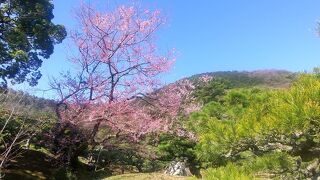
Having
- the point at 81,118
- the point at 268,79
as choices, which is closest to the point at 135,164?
the point at 81,118

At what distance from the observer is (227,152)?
2750mm

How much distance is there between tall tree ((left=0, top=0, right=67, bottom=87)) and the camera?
1080 cm

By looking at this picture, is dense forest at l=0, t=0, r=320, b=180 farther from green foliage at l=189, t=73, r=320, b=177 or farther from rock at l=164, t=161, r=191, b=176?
green foliage at l=189, t=73, r=320, b=177

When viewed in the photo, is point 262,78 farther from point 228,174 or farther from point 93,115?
point 228,174

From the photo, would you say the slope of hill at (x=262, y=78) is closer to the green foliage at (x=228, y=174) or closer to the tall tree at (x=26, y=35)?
the tall tree at (x=26, y=35)

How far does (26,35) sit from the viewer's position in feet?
36.6

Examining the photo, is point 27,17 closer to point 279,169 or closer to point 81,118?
point 81,118

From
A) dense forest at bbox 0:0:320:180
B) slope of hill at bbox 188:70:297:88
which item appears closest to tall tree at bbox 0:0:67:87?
dense forest at bbox 0:0:320:180

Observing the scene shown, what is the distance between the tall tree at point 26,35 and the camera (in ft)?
35.4

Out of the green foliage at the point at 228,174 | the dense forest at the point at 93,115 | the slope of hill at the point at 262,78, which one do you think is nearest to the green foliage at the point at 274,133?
the green foliage at the point at 228,174

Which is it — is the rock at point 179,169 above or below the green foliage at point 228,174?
below

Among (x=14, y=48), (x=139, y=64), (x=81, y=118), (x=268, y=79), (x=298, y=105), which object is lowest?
(x=298, y=105)

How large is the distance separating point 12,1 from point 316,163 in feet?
35.7

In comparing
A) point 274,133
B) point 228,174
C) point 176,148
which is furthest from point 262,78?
point 228,174
